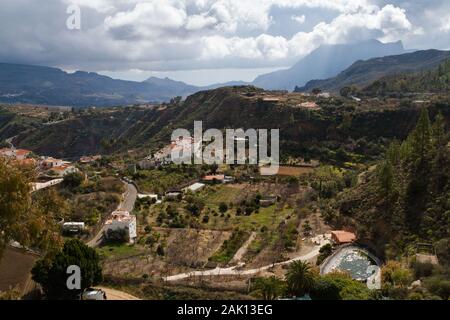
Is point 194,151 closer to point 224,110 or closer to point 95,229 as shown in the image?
point 224,110

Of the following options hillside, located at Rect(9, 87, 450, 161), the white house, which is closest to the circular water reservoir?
hillside, located at Rect(9, 87, 450, 161)

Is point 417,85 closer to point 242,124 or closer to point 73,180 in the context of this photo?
point 242,124

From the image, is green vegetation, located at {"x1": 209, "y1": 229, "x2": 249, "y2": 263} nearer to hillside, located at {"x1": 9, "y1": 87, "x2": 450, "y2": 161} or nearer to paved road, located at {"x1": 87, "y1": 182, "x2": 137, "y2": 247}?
paved road, located at {"x1": 87, "y1": 182, "x2": 137, "y2": 247}

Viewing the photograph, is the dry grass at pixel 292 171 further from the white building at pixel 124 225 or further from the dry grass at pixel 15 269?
the dry grass at pixel 15 269

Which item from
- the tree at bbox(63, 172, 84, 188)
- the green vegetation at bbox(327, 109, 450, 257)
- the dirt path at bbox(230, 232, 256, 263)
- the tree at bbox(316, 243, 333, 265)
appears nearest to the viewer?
the green vegetation at bbox(327, 109, 450, 257)

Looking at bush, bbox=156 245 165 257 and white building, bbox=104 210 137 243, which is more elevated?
white building, bbox=104 210 137 243

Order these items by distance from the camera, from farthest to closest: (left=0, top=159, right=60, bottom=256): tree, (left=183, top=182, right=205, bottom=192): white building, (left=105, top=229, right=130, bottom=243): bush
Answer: (left=183, top=182, right=205, bottom=192): white building
(left=105, top=229, right=130, bottom=243): bush
(left=0, top=159, right=60, bottom=256): tree
